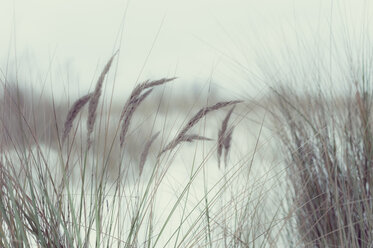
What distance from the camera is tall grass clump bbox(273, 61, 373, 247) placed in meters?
2.10

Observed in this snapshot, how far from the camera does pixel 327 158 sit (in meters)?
2.04

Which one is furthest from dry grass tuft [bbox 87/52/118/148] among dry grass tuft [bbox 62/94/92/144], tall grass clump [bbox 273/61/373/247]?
tall grass clump [bbox 273/61/373/247]

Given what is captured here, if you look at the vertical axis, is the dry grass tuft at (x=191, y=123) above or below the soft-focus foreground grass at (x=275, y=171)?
above

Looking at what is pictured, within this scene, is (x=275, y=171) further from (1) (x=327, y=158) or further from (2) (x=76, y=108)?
(2) (x=76, y=108)

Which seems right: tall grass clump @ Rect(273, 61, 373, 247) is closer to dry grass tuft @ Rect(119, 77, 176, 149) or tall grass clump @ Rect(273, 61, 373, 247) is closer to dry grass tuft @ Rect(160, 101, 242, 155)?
dry grass tuft @ Rect(160, 101, 242, 155)

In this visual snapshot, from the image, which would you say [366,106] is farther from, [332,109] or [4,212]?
[4,212]

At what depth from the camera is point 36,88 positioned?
1826mm

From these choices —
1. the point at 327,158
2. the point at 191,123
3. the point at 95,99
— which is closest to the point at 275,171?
the point at 327,158

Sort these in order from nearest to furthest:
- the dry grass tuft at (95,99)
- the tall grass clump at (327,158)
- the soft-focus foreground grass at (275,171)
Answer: the dry grass tuft at (95,99), the soft-focus foreground grass at (275,171), the tall grass clump at (327,158)

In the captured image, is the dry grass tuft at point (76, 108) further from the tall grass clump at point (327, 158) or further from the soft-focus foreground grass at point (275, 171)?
the tall grass clump at point (327, 158)

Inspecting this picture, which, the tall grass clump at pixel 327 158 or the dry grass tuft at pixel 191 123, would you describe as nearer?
the dry grass tuft at pixel 191 123

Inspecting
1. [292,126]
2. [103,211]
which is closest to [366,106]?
[292,126]

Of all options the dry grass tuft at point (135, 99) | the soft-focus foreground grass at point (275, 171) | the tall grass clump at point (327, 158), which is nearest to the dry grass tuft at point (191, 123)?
the dry grass tuft at point (135, 99)

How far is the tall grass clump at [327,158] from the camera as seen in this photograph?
2098mm
